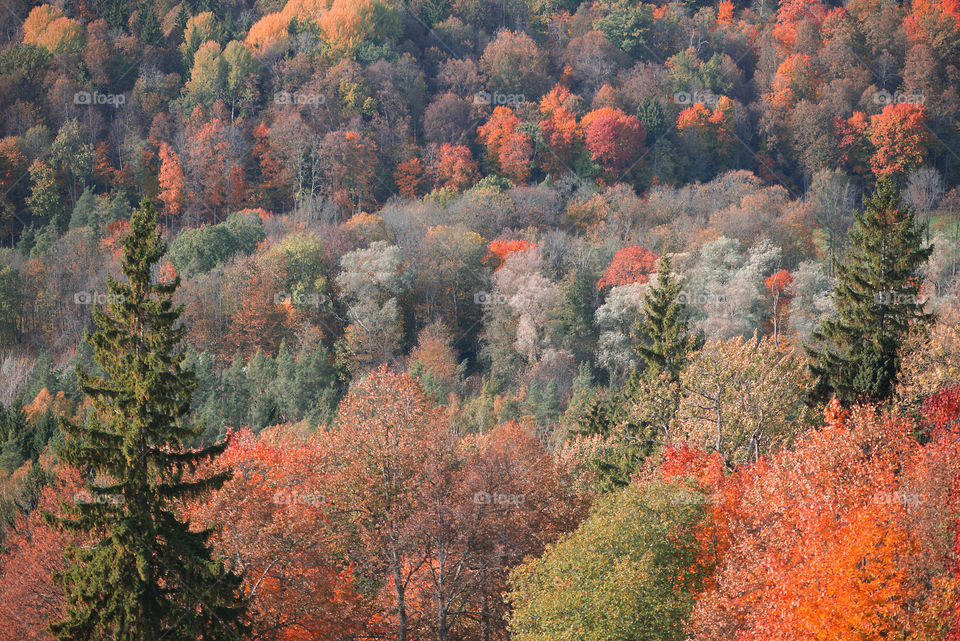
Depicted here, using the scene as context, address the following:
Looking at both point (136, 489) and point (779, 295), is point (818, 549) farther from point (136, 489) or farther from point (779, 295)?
point (779, 295)

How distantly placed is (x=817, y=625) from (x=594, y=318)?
55176 mm

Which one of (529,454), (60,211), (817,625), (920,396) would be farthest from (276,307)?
(817,625)
